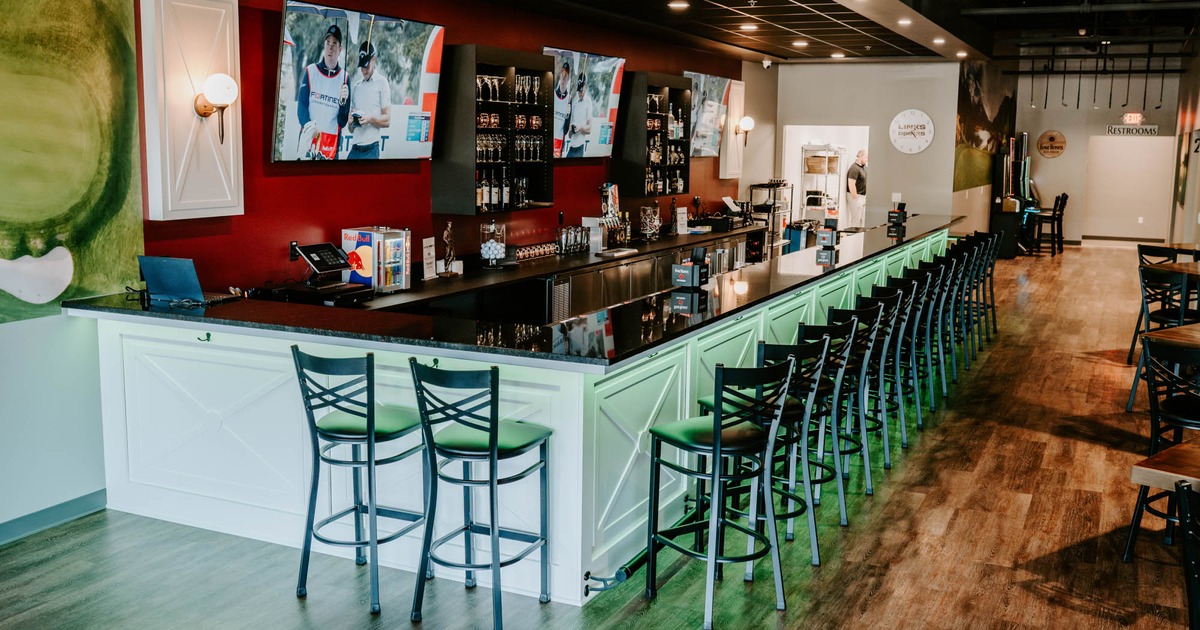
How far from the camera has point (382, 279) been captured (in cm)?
623

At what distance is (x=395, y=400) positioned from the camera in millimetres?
4398

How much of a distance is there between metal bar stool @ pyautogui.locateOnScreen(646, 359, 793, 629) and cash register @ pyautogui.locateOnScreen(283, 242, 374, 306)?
2440 mm

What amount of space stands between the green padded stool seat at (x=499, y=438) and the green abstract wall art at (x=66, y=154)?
2056 millimetres

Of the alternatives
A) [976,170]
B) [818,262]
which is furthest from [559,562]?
[976,170]

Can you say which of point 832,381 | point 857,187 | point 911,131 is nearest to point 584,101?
point 832,381

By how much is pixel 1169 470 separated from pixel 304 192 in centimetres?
465

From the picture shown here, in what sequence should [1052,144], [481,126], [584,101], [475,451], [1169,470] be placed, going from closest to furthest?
[1169,470], [475,451], [481,126], [584,101], [1052,144]

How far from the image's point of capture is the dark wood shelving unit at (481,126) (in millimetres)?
7078

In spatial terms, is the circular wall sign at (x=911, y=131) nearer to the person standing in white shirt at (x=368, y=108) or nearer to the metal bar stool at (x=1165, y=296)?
the metal bar stool at (x=1165, y=296)

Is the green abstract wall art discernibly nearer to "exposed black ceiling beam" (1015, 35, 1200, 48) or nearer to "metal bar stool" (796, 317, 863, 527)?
Result: "metal bar stool" (796, 317, 863, 527)

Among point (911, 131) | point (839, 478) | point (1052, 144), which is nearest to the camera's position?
point (839, 478)

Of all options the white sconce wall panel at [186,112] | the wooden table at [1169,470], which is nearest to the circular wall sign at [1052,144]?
the wooden table at [1169,470]

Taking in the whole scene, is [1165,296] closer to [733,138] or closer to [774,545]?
[733,138]

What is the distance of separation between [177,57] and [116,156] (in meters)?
0.56
